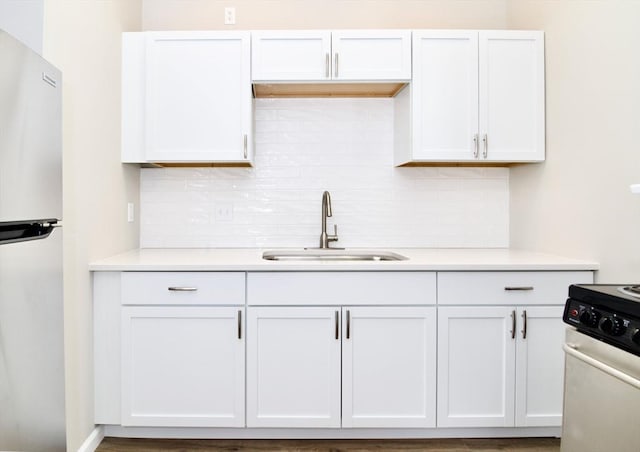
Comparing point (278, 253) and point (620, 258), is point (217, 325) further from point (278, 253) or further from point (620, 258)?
point (620, 258)

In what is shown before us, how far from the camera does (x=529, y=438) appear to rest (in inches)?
85.5

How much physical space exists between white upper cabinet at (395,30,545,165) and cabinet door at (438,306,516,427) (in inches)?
35.8

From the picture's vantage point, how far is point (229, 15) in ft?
9.13

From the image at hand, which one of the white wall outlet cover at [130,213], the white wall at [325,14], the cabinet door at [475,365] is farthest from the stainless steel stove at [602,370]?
the white wall outlet cover at [130,213]

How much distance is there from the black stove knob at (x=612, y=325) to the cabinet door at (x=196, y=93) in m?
1.87

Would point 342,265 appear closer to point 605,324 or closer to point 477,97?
point 605,324

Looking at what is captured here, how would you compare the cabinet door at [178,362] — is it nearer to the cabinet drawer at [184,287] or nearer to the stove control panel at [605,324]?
the cabinet drawer at [184,287]

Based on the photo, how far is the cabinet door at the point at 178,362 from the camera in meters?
2.04

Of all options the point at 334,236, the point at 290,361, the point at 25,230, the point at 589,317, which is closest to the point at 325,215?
the point at 334,236

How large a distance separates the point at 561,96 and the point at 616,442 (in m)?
1.74

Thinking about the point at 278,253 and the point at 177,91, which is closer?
the point at 177,91

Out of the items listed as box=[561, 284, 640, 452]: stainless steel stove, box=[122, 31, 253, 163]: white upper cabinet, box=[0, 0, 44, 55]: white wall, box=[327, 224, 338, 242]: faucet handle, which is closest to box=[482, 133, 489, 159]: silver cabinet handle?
box=[327, 224, 338, 242]: faucet handle

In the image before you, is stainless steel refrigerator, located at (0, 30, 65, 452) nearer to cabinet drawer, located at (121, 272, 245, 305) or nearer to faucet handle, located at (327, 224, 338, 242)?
cabinet drawer, located at (121, 272, 245, 305)

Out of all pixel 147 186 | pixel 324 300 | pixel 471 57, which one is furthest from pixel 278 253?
pixel 471 57
